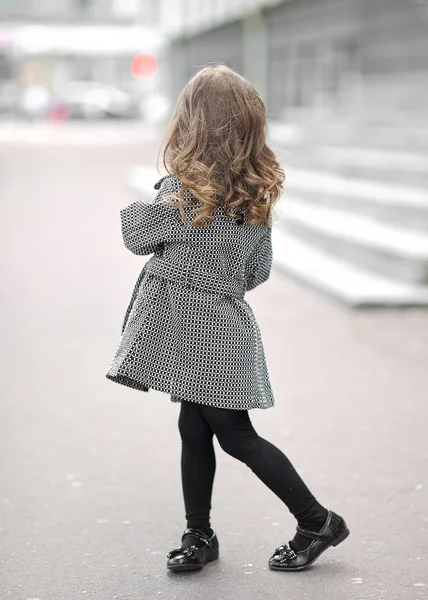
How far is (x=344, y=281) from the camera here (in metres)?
9.48

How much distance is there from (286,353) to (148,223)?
3.92 metres

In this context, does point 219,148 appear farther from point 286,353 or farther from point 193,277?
point 286,353

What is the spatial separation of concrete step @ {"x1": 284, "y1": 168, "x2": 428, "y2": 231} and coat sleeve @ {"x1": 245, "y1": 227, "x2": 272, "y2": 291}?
7.08 meters

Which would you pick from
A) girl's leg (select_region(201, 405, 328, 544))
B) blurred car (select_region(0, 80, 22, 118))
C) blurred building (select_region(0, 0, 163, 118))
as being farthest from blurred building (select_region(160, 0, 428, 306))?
blurred building (select_region(0, 0, 163, 118))

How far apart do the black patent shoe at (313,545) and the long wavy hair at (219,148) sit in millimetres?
1037

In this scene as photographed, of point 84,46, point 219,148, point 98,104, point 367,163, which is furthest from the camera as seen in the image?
point 84,46

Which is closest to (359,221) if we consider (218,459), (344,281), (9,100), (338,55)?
(344,281)

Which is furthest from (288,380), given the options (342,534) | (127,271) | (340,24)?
(340,24)

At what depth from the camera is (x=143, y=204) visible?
3559 mm

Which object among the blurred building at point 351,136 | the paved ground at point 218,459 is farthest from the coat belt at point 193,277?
the blurred building at point 351,136

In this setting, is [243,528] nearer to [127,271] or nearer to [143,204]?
[143,204]

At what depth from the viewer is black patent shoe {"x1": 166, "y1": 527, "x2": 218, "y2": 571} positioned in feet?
12.2

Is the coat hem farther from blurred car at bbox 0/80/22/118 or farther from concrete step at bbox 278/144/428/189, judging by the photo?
blurred car at bbox 0/80/22/118

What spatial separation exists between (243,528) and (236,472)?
68 cm
